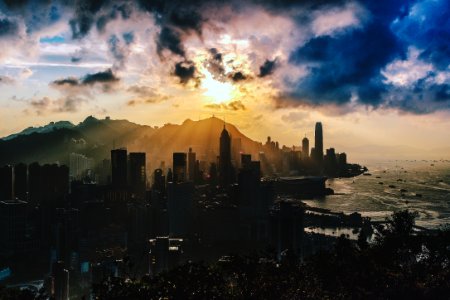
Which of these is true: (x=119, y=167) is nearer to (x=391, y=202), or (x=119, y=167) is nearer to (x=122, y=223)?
(x=122, y=223)

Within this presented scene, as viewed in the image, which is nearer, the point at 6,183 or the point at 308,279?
the point at 308,279

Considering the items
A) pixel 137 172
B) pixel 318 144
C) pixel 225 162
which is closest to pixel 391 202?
pixel 225 162

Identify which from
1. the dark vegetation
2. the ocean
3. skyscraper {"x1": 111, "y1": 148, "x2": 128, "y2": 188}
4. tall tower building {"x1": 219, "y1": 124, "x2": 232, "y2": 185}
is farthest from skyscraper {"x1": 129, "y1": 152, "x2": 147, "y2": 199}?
the dark vegetation

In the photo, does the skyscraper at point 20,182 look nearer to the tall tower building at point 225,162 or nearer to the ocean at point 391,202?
the tall tower building at point 225,162

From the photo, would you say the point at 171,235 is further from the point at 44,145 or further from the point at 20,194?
the point at 44,145

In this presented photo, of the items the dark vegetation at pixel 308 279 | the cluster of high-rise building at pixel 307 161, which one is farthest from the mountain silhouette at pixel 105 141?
the dark vegetation at pixel 308 279

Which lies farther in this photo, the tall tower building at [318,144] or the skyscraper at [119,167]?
the tall tower building at [318,144]
